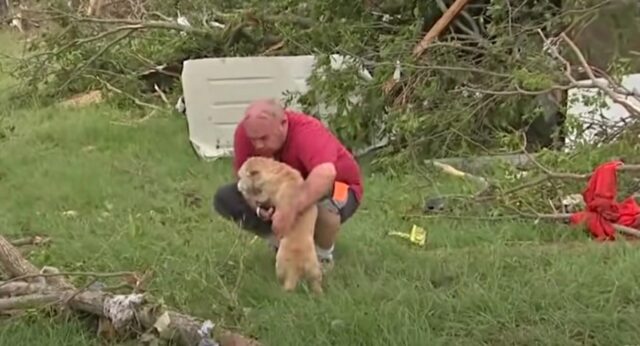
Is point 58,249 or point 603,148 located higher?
point 603,148

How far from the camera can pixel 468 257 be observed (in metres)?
4.70

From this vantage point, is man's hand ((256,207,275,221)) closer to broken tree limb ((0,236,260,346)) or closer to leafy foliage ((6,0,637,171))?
broken tree limb ((0,236,260,346))

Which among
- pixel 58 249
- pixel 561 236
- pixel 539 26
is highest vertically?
pixel 539 26

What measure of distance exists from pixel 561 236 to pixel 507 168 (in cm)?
72

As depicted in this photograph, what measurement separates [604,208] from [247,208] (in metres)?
1.79

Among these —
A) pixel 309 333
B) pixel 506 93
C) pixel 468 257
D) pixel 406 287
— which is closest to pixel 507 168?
pixel 506 93

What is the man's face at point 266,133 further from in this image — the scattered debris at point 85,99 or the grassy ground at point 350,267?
the scattered debris at point 85,99

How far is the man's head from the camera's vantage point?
424cm

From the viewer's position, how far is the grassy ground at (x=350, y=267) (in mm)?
3836

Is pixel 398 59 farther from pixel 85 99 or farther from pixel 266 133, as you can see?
pixel 85 99

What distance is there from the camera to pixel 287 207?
4086mm

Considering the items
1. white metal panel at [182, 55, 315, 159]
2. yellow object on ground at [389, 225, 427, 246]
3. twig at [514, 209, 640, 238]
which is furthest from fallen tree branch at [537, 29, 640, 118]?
white metal panel at [182, 55, 315, 159]

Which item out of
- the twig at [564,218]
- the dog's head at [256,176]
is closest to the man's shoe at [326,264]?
the dog's head at [256,176]

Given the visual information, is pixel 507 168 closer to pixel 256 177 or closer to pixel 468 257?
pixel 468 257
